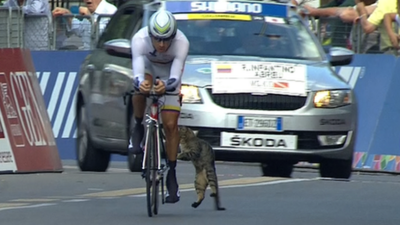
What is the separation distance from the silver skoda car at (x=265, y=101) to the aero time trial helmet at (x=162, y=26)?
2.84 meters

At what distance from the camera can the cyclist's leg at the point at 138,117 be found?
1071cm

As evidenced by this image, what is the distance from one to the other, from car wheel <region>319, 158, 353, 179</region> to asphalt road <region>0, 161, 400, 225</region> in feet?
0.54

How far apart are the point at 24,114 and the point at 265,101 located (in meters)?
2.55

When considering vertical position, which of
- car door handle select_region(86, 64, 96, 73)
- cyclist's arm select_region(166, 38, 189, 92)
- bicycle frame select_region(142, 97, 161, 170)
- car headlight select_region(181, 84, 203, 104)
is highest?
cyclist's arm select_region(166, 38, 189, 92)

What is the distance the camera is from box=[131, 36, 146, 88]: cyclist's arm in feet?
34.5

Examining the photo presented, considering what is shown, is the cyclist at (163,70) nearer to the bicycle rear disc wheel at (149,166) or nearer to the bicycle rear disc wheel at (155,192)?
the bicycle rear disc wheel at (149,166)

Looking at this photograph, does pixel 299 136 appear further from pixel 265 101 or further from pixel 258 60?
pixel 258 60

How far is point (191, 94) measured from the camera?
43.5ft

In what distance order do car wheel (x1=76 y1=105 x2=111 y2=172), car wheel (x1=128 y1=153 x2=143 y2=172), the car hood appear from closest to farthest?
the car hood, car wheel (x1=128 y1=153 x2=143 y2=172), car wheel (x1=76 y1=105 x2=111 y2=172)

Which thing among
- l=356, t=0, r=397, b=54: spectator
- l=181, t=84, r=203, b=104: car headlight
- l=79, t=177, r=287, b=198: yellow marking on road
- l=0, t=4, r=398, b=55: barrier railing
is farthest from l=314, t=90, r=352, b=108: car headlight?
l=0, t=4, r=398, b=55: barrier railing

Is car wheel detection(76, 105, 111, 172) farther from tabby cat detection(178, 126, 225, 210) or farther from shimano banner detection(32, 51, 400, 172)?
tabby cat detection(178, 126, 225, 210)

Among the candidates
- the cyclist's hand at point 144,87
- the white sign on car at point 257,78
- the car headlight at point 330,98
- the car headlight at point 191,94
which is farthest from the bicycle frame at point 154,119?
the car headlight at point 330,98

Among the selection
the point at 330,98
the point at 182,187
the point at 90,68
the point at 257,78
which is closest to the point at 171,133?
the point at 182,187

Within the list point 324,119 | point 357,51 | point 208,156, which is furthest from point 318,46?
point 208,156
